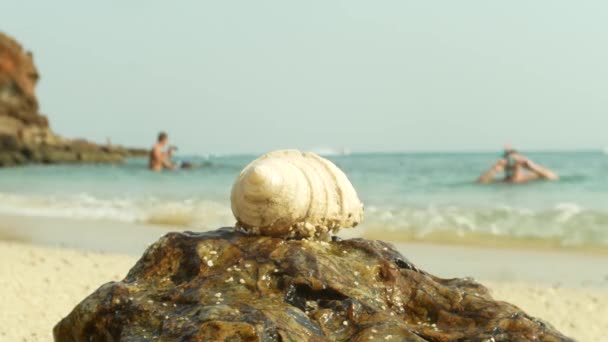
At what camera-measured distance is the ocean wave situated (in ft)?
37.4

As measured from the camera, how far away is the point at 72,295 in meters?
6.99

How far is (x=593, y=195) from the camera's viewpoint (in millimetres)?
18266

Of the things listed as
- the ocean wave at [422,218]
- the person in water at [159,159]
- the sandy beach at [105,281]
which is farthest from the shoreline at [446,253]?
the person in water at [159,159]

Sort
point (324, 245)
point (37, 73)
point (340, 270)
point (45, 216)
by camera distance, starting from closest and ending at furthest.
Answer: point (340, 270) → point (324, 245) → point (45, 216) → point (37, 73)

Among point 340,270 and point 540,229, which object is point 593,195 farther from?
point 340,270

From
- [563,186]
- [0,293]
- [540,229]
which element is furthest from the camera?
[563,186]

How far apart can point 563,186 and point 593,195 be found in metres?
2.23

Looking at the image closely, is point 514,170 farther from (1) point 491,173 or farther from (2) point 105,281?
(2) point 105,281

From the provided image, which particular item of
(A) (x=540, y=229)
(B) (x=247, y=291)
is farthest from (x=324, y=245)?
(A) (x=540, y=229)

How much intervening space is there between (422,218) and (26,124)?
2000 inches

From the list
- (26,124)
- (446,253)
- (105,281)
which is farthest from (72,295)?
(26,124)

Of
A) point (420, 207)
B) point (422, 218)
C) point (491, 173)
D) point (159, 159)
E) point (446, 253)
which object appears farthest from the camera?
point (159, 159)

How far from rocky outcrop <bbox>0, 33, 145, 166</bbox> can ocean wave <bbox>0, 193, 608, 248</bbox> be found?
34.8 metres

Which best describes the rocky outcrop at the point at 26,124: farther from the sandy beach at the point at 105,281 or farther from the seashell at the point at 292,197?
the seashell at the point at 292,197
